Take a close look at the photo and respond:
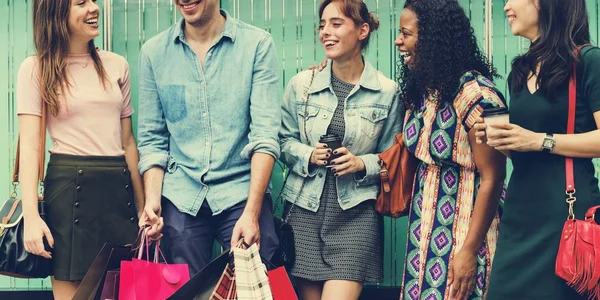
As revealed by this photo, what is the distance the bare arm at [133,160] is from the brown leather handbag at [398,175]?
51.3 inches

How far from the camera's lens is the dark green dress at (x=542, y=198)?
4.13 m

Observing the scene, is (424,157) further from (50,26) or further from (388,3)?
(50,26)

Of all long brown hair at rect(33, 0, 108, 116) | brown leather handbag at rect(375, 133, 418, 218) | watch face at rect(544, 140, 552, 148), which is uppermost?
long brown hair at rect(33, 0, 108, 116)

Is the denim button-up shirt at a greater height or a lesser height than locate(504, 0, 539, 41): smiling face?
lesser

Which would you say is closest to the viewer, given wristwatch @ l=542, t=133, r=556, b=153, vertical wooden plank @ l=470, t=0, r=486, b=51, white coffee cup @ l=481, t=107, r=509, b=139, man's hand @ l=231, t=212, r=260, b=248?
wristwatch @ l=542, t=133, r=556, b=153

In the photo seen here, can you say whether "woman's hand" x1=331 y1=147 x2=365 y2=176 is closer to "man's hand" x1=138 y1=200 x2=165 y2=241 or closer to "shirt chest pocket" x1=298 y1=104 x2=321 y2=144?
"shirt chest pocket" x1=298 y1=104 x2=321 y2=144

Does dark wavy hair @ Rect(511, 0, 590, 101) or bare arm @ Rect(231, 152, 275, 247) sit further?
bare arm @ Rect(231, 152, 275, 247)

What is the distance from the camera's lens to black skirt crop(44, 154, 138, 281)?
4922 millimetres

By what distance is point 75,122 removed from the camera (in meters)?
4.99

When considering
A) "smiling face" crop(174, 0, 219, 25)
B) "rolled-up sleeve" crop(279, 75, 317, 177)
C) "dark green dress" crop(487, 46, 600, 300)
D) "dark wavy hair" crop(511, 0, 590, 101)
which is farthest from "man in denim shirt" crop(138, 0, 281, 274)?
"dark wavy hair" crop(511, 0, 590, 101)

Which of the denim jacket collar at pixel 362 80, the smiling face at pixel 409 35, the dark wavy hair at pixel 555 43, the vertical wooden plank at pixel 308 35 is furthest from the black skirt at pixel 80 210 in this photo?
the dark wavy hair at pixel 555 43

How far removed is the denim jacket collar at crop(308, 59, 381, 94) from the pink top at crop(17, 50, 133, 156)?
108 centimetres

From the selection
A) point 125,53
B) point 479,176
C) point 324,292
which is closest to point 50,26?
point 125,53

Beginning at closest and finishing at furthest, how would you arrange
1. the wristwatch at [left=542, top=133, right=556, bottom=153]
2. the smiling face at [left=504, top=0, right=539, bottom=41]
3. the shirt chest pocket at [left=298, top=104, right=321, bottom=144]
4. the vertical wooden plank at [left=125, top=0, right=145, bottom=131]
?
the wristwatch at [left=542, top=133, right=556, bottom=153], the smiling face at [left=504, top=0, right=539, bottom=41], the shirt chest pocket at [left=298, top=104, right=321, bottom=144], the vertical wooden plank at [left=125, top=0, right=145, bottom=131]
